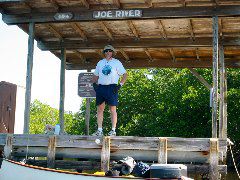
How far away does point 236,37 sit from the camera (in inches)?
542

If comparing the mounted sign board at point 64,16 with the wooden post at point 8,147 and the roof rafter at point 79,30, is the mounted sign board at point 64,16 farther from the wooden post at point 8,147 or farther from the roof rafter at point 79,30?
the wooden post at point 8,147

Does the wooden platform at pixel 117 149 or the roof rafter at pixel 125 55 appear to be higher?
the roof rafter at pixel 125 55

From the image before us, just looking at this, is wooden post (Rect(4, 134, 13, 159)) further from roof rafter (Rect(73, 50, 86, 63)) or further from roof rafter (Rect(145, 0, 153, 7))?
roof rafter (Rect(73, 50, 86, 63))

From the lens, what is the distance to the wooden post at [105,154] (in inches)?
395

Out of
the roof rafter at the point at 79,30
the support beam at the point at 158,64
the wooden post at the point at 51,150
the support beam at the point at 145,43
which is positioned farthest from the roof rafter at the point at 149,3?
the support beam at the point at 158,64

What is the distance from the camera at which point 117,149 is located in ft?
33.2

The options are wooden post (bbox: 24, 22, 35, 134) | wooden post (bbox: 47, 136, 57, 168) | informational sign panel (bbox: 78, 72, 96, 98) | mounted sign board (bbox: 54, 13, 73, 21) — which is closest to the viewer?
wooden post (bbox: 47, 136, 57, 168)

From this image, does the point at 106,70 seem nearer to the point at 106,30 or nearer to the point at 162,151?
the point at 162,151

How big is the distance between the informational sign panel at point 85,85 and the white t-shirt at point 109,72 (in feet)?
16.6

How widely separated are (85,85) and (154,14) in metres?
5.59

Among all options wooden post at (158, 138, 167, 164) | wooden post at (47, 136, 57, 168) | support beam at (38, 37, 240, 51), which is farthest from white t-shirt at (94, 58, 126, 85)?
support beam at (38, 37, 240, 51)

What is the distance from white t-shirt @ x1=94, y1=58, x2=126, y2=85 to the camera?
10953 millimetres

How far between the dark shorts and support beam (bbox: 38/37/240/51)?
12.2 ft

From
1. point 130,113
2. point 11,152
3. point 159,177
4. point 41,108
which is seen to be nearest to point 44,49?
point 11,152
